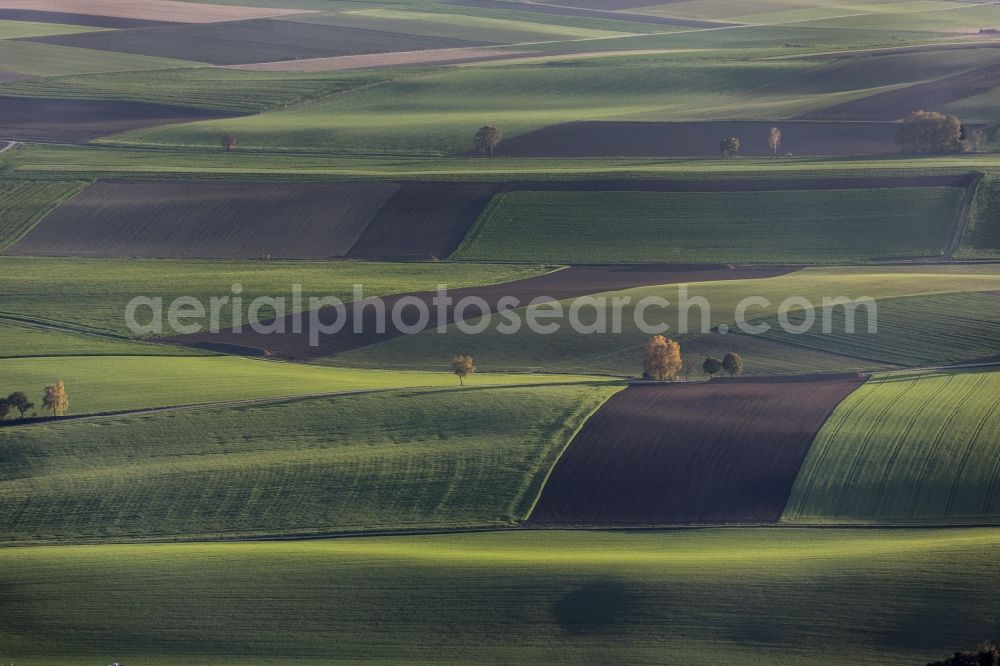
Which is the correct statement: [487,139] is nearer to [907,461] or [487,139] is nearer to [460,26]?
[907,461]

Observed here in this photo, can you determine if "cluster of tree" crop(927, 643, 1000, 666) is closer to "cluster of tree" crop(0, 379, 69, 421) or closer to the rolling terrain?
the rolling terrain

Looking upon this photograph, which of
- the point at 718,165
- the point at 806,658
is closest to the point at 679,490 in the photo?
the point at 806,658

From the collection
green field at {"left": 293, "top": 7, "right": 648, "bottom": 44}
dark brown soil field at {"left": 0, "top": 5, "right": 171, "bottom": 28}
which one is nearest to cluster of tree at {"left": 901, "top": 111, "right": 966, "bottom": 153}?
green field at {"left": 293, "top": 7, "right": 648, "bottom": 44}

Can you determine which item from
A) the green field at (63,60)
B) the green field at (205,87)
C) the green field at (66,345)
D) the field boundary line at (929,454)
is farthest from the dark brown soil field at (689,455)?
the green field at (63,60)

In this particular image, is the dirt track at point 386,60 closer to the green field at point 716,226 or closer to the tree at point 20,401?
the green field at point 716,226

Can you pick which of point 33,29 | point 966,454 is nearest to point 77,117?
point 33,29

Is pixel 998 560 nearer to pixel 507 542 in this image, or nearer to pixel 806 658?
pixel 806 658
